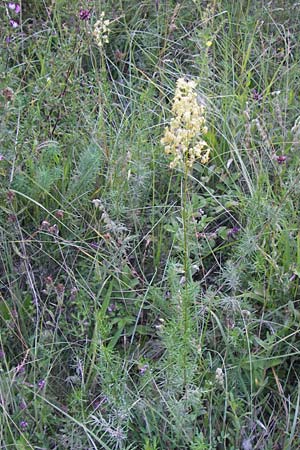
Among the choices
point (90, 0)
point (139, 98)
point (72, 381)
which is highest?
point (90, 0)

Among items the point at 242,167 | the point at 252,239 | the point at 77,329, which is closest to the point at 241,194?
the point at 242,167

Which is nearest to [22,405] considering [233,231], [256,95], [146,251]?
[146,251]

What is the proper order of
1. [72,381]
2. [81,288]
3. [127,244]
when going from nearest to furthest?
[72,381] < [81,288] < [127,244]

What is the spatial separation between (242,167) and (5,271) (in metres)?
0.86

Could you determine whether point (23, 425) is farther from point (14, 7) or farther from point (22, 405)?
point (14, 7)

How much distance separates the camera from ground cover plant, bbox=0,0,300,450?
193 centimetres

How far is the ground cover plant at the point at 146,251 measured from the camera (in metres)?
1.93

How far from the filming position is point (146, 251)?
2385mm

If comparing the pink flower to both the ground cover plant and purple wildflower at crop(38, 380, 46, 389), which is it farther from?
purple wildflower at crop(38, 380, 46, 389)

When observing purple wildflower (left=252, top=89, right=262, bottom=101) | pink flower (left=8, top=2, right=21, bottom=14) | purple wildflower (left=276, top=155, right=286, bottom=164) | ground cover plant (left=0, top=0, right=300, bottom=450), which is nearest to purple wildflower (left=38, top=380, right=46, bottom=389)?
ground cover plant (left=0, top=0, right=300, bottom=450)

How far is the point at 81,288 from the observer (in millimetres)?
2242

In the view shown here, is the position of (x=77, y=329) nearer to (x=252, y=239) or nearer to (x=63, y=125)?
(x=252, y=239)

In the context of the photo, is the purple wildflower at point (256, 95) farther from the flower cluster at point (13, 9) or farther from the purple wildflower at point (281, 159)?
the flower cluster at point (13, 9)

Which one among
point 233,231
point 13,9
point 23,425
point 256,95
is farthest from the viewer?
point 13,9
